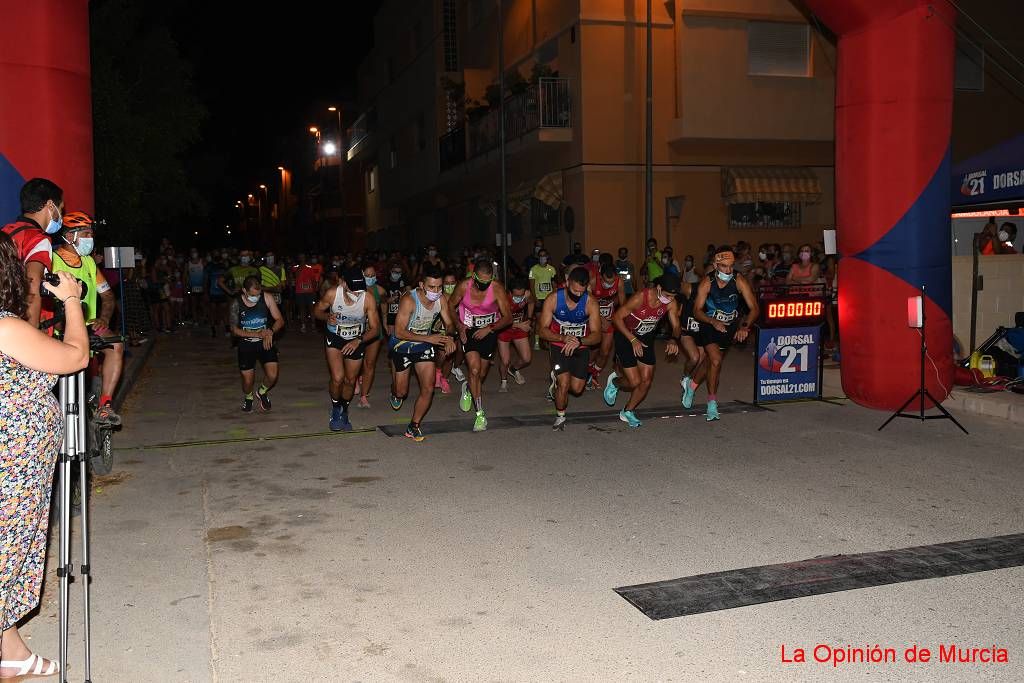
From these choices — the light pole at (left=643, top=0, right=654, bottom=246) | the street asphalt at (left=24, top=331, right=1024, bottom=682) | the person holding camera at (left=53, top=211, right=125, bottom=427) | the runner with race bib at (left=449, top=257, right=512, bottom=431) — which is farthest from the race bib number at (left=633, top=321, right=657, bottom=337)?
the light pole at (left=643, top=0, right=654, bottom=246)

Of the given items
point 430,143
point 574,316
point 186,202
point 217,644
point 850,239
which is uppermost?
point 430,143

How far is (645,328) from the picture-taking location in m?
10.9

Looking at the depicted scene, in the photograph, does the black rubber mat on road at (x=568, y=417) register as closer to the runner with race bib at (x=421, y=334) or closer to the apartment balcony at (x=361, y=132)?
the runner with race bib at (x=421, y=334)

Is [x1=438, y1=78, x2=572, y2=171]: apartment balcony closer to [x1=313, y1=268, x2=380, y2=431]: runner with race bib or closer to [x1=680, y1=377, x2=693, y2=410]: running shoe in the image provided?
[x1=680, y1=377, x2=693, y2=410]: running shoe

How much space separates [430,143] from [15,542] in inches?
1364

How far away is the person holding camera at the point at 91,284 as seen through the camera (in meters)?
7.02

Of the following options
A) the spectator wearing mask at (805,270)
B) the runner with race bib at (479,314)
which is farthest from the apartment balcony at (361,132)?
the runner with race bib at (479,314)

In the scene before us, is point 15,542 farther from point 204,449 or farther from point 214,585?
point 204,449

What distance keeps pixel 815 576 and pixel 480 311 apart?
Result: 19.3 ft

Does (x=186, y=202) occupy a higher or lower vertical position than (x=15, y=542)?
higher

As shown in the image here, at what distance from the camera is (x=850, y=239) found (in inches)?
466

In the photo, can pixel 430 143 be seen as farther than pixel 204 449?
Yes

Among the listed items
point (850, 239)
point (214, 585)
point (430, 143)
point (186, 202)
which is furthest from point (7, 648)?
point (430, 143)

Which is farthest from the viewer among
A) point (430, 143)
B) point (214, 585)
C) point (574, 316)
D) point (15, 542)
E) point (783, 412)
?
point (430, 143)
